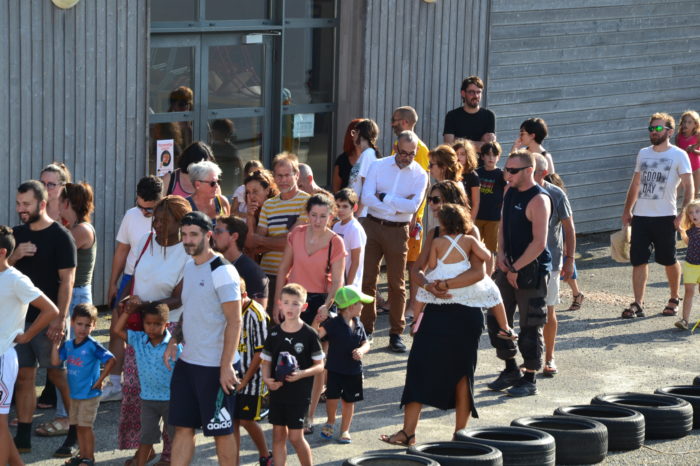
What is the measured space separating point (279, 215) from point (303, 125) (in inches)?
169

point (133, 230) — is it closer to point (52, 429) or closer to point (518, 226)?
point (52, 429)

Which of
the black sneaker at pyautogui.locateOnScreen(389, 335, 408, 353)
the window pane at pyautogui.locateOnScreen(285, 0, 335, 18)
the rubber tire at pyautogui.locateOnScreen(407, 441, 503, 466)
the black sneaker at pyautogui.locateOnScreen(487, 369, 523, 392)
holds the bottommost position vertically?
the rubber tire at pyautogui.locateOnScreen(407, 441, 503, 466)

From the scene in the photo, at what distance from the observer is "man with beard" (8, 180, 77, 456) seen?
26.8 ft

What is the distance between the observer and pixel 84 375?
7934mm

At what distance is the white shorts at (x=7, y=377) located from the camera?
24.5 feet

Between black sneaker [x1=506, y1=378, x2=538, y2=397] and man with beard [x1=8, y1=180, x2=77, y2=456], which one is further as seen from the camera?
black sneaker [x1=506, y1=378, x2=538, y2=397]

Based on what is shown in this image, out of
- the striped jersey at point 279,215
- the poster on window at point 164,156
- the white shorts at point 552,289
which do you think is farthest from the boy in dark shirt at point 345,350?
the poster on window at point 164,156

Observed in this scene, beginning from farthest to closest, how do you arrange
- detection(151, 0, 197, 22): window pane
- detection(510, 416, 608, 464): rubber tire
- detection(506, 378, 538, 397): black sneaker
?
detection(151, 0, 197, 22): window pane, detection(506, 378, 538, 397): black sneaker, detection(510, 416, 608, 464): rubber tire

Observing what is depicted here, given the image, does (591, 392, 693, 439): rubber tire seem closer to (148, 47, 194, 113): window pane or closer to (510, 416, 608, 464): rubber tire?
(510, 416, 608, 464): rubber tire

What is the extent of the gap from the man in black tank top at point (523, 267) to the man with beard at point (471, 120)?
340 cm

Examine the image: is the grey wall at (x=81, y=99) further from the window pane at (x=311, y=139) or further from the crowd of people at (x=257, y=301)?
the window pane at (x=311, y=139)

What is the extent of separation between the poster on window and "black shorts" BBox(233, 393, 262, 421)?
Answer: 16.2 ft

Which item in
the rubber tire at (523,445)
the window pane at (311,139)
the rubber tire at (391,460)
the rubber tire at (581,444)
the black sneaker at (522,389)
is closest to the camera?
the rubber tire at (391,460)

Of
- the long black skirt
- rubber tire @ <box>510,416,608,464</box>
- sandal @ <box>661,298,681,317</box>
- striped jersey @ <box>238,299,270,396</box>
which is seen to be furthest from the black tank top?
sandal @ <box>661,298,681,317</box>
